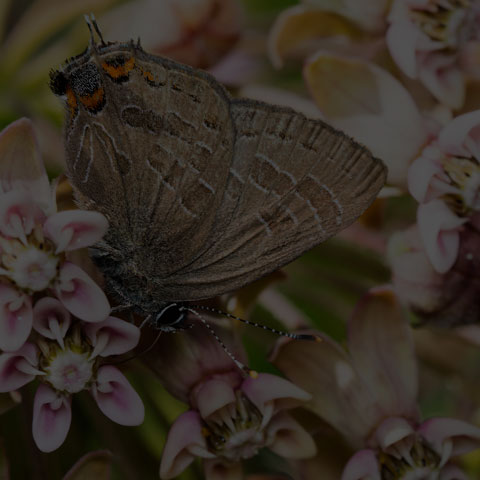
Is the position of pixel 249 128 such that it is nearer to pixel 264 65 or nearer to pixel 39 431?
pixel 39 431

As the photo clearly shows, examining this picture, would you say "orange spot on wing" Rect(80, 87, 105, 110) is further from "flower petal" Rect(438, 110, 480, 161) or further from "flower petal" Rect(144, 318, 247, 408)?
"flower petal" Rect(438, 110, 480, 161)

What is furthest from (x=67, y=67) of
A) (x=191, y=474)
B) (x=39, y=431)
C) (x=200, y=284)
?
(x=191, y=474)

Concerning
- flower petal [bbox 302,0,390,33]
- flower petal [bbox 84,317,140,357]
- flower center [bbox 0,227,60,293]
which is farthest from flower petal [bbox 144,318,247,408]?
flower petal [bbox 302,0,390,33]

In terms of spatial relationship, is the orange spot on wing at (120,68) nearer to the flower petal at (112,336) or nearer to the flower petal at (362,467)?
the flower petal at (112,336)

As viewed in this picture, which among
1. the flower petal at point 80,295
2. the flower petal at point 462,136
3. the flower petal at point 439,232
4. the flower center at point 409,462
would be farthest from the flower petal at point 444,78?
the flower petal at point 80,295

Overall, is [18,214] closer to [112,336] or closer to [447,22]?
[112,336]

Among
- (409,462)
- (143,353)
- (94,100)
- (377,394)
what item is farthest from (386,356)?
(94,100)
